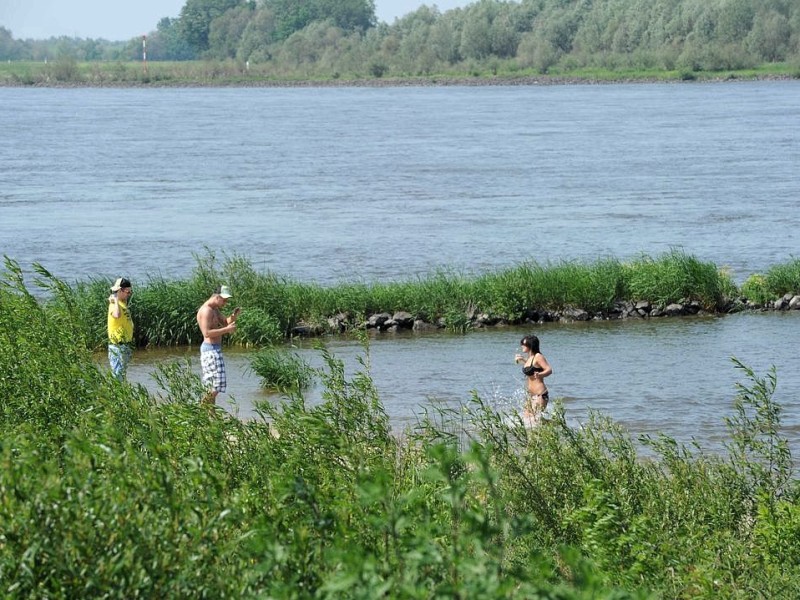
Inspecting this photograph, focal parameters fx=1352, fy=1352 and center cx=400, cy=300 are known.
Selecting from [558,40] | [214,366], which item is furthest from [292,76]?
[214,366]

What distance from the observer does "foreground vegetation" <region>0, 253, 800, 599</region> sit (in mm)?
5695

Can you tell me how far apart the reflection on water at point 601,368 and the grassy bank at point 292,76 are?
11977cm

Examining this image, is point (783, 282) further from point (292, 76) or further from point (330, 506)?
point (292, 76)

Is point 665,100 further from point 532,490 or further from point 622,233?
point 532,490

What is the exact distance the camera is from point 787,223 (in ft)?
139

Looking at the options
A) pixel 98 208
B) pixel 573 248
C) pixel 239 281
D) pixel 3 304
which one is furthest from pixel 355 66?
pixel 3 304

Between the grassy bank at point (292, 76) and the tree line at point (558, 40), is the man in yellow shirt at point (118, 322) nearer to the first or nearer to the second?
the grassy bank at point (292, 76)

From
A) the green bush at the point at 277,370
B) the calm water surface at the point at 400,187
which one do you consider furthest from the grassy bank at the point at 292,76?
the green bush at the point at 277,370

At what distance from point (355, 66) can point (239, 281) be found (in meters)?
152

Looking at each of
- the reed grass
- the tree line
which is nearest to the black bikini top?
the reed grass

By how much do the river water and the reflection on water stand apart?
73mm

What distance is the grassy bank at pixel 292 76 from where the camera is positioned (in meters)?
144

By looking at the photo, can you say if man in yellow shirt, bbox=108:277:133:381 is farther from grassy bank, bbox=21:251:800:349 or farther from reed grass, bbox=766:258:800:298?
reed grass, bbox=766:258:800:298

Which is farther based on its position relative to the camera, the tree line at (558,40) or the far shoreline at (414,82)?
the tree line at (558,40)
